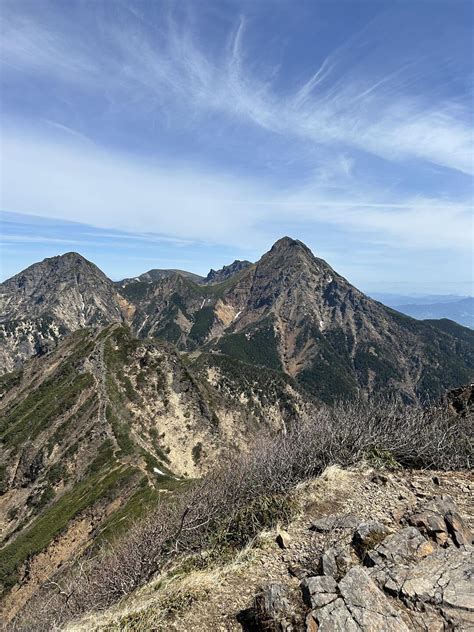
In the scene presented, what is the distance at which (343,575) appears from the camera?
923 cm

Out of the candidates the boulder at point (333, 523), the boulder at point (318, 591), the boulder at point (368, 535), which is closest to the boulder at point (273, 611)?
the boulder at point (318, 591)

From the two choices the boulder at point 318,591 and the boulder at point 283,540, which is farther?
the boulder at point 283,540

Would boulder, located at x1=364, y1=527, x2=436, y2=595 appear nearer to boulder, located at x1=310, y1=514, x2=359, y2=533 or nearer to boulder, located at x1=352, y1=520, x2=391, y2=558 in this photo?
boulder, located at x1=352, y1=520, x2=391, y2=558

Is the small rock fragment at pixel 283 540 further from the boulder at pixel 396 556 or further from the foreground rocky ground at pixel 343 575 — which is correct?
the boulder at pixel 396 556

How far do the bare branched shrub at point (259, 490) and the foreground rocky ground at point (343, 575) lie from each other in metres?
1.30

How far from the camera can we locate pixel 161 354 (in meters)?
110

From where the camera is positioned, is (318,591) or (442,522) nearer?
(318,591)

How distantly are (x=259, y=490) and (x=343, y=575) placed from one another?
5476mm

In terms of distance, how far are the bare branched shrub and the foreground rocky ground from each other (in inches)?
51.3

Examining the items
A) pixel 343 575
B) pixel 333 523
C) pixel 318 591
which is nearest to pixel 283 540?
pixel 333 523

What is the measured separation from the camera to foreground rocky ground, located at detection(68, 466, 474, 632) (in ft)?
26.7

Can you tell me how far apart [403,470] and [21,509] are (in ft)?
258

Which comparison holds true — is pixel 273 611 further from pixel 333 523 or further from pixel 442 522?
pixel 442 522

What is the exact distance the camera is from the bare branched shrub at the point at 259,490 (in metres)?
13.1
